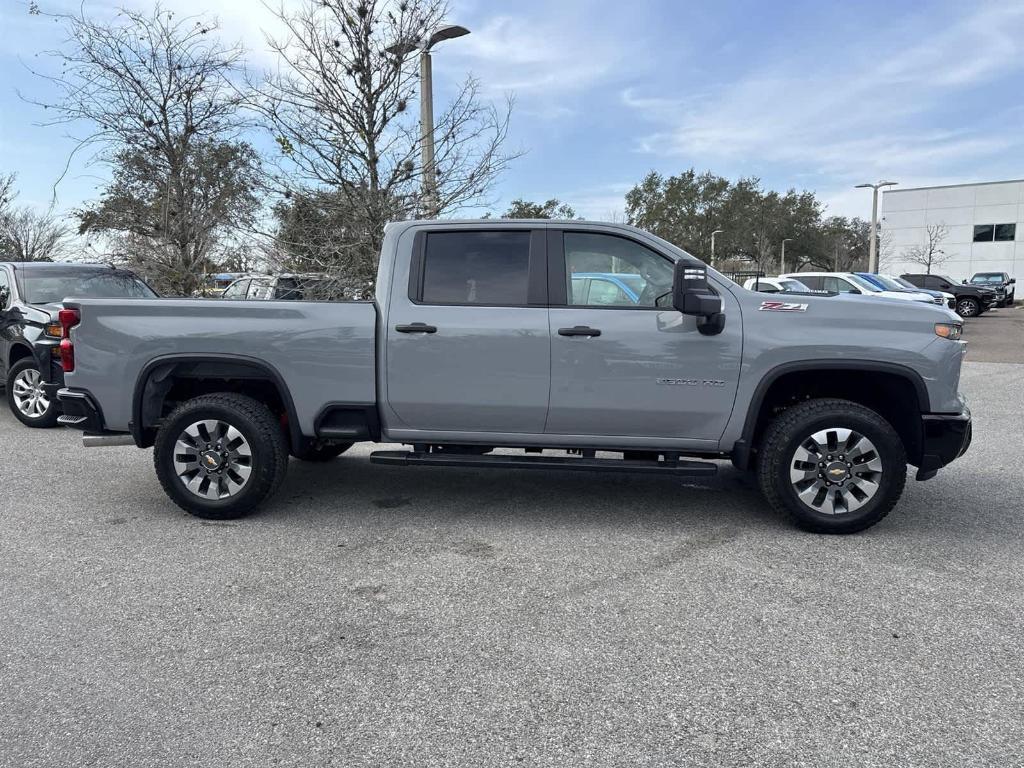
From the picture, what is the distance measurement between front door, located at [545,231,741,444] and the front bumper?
1.20m

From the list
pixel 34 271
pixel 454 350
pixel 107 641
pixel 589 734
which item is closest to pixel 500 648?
pixel 589 734

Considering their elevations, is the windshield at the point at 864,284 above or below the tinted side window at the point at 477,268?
above

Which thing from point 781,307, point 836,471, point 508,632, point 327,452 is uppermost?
point 781,307

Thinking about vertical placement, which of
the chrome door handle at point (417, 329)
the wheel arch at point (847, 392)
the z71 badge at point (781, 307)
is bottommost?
the wheel arch at point (847, 392)

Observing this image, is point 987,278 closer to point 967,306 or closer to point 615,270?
point 967,306

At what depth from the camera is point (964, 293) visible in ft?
101

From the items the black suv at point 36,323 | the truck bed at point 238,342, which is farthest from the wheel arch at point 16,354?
the truck bed at point 238,342

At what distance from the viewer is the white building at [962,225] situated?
50.2 m

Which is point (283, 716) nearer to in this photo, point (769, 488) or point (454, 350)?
point (454, 350)

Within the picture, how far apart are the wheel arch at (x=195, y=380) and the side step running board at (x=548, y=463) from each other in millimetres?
726

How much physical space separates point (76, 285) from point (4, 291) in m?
0.77

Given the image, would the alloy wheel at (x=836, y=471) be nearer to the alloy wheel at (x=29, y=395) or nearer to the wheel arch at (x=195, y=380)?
the wheel arch at (x=195, y=380)

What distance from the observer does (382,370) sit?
4836 millimetres

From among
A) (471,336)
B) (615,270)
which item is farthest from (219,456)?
(615,270)
